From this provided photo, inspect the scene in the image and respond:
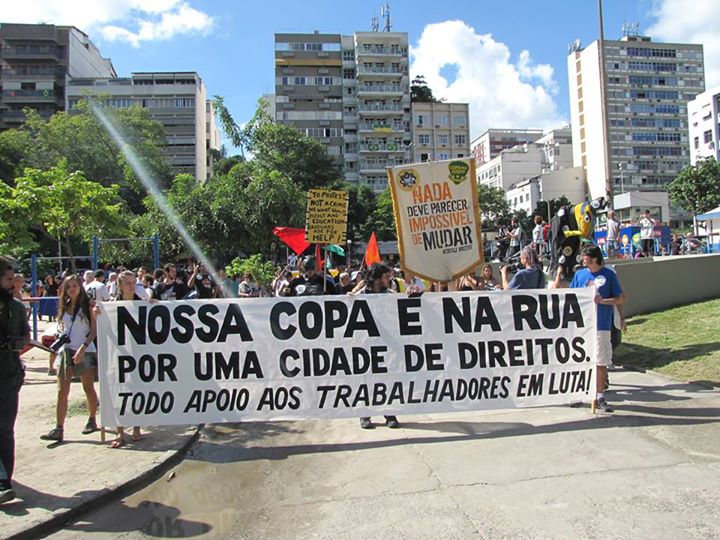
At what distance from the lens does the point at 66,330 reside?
596cm

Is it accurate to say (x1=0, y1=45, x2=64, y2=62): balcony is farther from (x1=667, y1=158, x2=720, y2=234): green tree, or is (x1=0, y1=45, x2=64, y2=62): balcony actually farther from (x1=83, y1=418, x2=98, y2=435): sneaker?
(x1=83, y1=418, x2=98, y2=435): sneaker

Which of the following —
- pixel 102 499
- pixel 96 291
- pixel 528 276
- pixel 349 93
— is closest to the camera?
pixel 102 499

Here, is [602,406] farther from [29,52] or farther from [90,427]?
[29,52]

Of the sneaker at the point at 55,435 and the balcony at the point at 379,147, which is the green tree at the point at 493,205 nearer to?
the balcony at the point at 379,147

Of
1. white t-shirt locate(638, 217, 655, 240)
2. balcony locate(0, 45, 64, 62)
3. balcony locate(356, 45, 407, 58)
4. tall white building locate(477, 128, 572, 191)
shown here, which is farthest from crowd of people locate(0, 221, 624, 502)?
tall white building locate(477, 128, 572, 191)

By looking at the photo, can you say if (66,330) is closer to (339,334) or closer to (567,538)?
(339,334)

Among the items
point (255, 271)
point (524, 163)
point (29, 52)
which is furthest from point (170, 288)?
point (524, 163)

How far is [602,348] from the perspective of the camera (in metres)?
6.18

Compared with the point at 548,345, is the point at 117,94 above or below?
above

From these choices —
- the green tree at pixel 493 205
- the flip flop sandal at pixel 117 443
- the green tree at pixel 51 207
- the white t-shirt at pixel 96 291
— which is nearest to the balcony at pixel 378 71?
Result: the green tree at pixel 493 205

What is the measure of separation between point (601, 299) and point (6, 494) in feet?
19.8

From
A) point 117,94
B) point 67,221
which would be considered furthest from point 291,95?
point 67,221

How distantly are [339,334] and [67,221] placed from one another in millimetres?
10855

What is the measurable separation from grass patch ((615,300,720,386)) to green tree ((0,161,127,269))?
39.6 feet
